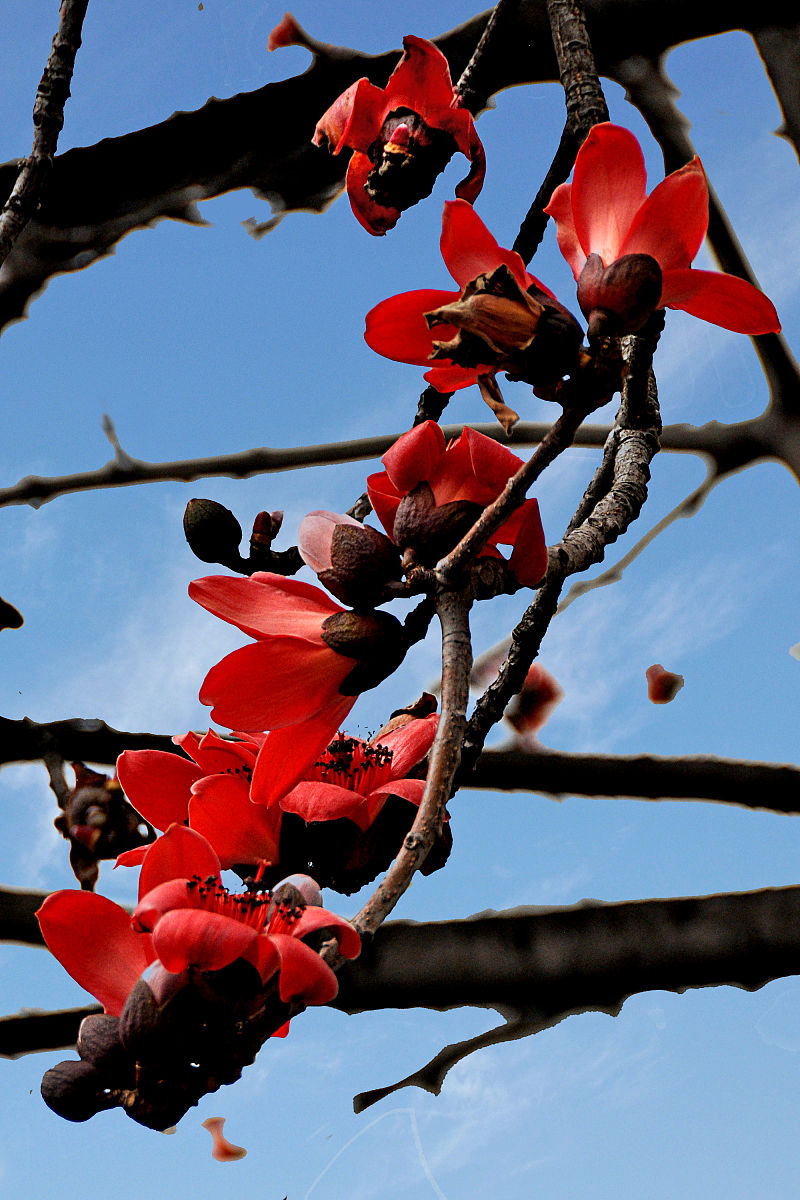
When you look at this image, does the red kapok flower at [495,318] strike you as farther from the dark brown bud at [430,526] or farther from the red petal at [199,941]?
the red petal at [199,941]

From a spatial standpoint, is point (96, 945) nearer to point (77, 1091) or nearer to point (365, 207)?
point (77, 1091)

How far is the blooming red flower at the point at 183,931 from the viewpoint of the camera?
257 mm

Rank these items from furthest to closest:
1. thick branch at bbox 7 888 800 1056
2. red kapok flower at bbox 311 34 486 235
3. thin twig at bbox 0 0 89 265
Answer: thick branch at bbox 7 888 800 1056 → thin twig at bbox 0 0 89 265 → red kapok flower at bbox 311 34 486 235

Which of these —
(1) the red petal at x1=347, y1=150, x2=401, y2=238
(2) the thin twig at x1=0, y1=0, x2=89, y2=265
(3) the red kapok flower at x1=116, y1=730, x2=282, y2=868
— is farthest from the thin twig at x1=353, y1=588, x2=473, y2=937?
(2) the thin twig at x1=0, y1=0, x2=89, y2=265

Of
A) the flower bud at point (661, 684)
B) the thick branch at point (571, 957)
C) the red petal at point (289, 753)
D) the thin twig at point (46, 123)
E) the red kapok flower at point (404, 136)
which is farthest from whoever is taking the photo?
the flower bud at point (661, 684)

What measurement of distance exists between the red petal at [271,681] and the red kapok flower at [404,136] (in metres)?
0.30

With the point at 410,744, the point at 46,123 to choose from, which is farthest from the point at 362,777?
the point at 46,123

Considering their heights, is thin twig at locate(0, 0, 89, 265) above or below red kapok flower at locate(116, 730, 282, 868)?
above

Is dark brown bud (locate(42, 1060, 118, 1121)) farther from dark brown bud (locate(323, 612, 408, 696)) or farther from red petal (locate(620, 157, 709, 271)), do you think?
red petal (locate(620, 157, 709, 271))

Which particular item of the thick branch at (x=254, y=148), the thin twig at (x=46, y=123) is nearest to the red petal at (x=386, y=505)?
the thin twig at (x=46, y=123)

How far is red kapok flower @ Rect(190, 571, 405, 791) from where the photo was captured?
344 millimetres

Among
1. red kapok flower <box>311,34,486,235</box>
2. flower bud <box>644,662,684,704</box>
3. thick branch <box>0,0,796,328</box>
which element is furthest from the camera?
thick branch <box>0,0,796,328</box>

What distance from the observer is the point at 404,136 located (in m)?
0.54

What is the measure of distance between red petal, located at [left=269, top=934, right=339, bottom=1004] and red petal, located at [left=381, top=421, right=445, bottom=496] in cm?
18
